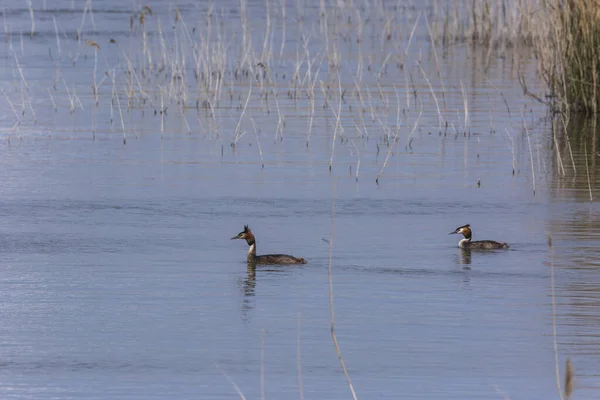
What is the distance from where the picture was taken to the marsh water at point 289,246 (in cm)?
792

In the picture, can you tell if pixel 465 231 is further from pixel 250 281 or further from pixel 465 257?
pixel 250 281

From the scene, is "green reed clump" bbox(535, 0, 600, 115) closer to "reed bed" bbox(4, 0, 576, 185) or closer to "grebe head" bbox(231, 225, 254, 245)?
"reed bed" bbox(4, 0, 576, 185)

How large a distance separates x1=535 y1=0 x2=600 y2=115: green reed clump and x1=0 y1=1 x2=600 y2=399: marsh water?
25.6 inches

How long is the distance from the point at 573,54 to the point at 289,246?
931 cm

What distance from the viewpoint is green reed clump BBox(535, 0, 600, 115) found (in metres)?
19.5

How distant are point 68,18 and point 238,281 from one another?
30.6m

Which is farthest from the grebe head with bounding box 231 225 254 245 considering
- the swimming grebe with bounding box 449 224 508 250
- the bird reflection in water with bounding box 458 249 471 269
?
the swimming grebe with bounding box 449 224 508 250

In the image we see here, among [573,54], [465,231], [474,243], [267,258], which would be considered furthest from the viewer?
[573,54]

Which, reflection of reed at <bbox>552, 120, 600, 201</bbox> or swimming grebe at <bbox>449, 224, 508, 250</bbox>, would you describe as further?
reflection of reed at <bbox>552, 120, 600, 201</bbox>

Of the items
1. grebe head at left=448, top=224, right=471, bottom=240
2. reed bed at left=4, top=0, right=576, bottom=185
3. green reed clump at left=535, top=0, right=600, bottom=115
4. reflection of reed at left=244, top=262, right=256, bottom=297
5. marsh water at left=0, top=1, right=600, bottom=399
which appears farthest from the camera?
green reed clump at left=535, top=0, right=600, bottom=115

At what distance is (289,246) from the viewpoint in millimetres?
11711

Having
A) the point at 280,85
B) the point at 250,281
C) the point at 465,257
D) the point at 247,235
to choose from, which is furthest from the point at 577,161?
the point at 280,85

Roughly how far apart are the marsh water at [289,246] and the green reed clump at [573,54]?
651mm

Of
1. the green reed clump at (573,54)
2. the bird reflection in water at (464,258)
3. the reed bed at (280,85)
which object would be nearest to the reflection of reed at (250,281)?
the bird reflection in water at (464,258)
